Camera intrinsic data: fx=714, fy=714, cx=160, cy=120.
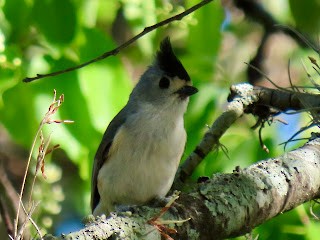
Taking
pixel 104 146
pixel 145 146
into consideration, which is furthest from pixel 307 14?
pixel 104 146

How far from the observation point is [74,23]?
3.15 m

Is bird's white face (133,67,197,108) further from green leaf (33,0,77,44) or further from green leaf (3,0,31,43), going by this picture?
green leaf (3,0,31,43)

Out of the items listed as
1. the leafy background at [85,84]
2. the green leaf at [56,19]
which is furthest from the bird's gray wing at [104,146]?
the green leaf at [56,19]

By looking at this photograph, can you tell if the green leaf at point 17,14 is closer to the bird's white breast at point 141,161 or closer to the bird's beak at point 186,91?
the bird's white breast at point 141,161

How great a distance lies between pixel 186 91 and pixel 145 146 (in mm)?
364

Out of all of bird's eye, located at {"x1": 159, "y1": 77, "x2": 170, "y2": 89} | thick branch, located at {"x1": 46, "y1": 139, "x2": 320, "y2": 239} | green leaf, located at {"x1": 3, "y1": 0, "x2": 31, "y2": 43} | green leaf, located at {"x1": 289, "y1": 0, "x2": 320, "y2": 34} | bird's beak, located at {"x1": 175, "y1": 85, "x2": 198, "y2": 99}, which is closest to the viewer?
green leaf, located at {"x1": 289, "y1": 0, "x2": 320, "y2": 34}

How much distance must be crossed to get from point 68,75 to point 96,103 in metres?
0.18

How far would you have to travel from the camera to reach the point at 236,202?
227 cm

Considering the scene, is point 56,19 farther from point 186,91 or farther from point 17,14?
point 186,91

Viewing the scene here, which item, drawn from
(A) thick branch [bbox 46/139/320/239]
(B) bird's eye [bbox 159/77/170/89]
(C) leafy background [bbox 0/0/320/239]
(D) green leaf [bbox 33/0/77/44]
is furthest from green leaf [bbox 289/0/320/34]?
(B) bird's eye [bbox 159/77/170/89]

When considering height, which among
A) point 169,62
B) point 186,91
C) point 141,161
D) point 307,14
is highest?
point 307,14

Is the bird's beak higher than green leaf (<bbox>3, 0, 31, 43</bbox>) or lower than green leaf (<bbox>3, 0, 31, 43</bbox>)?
lower

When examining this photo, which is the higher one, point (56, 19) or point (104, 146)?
point (56, 19)

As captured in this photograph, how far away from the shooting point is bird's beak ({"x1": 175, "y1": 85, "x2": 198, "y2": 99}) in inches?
134
